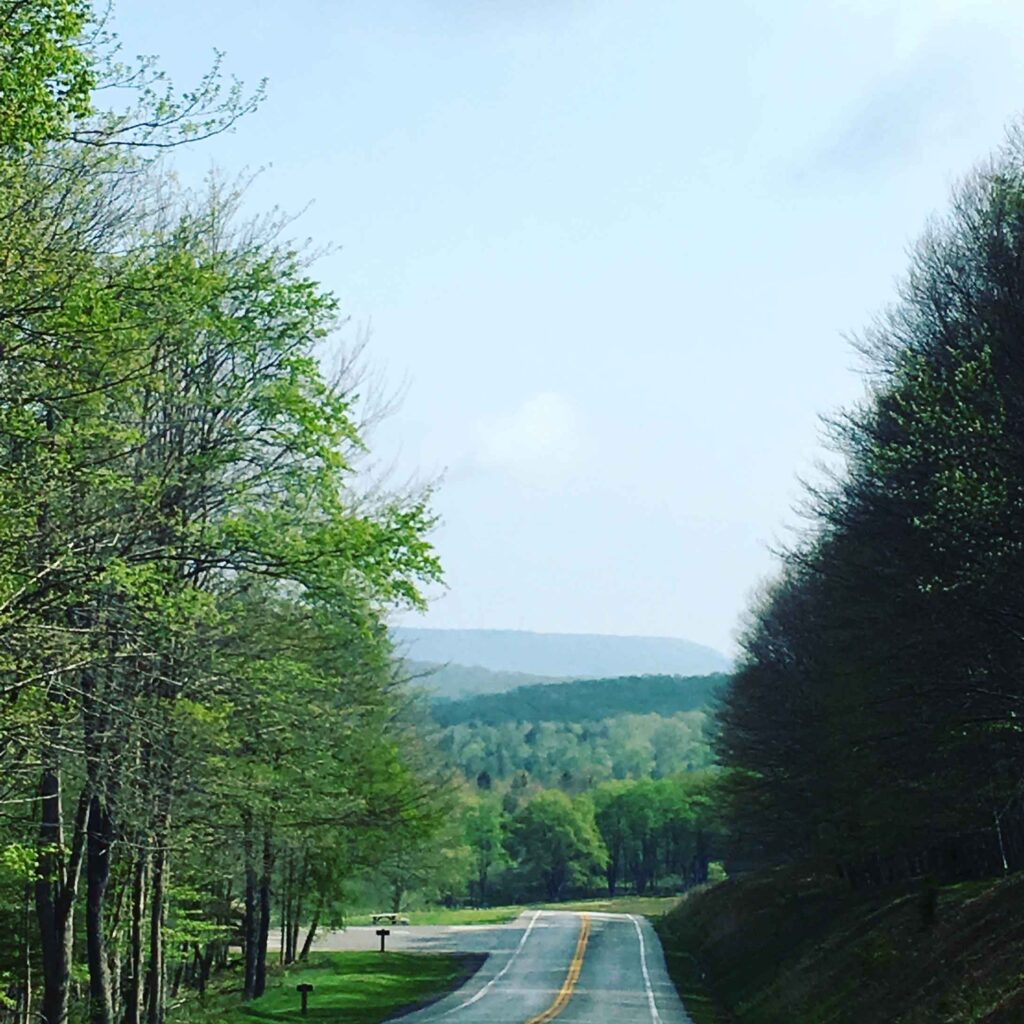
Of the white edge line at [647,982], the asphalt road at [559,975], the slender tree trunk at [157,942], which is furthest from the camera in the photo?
the asphalt road at [559,975]

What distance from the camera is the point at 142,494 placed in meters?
12.9

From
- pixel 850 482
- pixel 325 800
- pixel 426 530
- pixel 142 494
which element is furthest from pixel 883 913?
pixel 142 494

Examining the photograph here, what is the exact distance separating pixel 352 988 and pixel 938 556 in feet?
77.9

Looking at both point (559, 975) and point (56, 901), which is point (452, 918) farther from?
point (56, 901)

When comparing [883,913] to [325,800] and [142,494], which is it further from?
[142,494]

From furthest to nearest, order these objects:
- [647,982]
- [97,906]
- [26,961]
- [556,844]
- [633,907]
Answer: [556,844] < [633,907] < [647,982] < [26,961] < [97,906]

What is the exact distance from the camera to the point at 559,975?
42562 mm

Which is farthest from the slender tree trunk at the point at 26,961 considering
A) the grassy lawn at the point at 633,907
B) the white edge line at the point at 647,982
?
the grassy lawn at the point at 633,907

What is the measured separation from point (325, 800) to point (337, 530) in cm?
995

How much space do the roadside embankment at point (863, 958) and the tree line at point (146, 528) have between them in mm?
9504

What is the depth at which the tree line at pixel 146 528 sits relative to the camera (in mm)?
10188

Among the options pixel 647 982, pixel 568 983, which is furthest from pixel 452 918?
pixel 647 982

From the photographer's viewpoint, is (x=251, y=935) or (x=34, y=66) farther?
(x=251, y=935)

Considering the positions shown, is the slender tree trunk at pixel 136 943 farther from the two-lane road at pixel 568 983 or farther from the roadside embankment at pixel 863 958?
the roadside embankment at pixel 863 958
